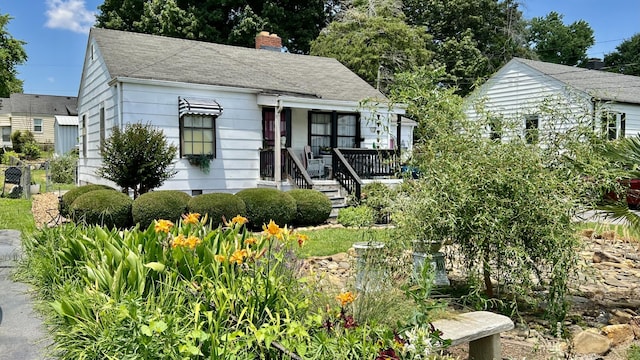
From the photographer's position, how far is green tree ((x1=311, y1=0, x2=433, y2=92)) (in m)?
22.7

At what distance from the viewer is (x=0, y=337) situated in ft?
10.1

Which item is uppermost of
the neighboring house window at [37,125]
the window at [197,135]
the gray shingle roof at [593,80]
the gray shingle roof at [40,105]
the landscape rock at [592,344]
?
the gray shingle roof at [40,105]

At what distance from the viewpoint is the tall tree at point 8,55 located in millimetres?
28812

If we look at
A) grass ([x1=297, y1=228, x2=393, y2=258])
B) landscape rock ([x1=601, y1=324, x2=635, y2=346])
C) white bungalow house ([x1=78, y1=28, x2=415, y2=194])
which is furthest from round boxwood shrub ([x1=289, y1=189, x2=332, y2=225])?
landscape rock ([x1=601, y1=324, x2=635, y2=346])

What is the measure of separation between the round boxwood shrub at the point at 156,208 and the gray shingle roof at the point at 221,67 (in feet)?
12.0

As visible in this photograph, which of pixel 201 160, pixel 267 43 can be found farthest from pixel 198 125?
pixel 267 43

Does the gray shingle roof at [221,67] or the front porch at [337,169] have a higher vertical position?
the gray shingle roof at [221,67]

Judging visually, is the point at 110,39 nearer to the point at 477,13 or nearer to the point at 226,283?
the point at 226,283

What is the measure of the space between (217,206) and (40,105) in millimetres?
39450

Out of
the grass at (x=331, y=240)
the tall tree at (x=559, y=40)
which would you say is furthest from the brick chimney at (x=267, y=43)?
the tall tree at (x=559, y=40)

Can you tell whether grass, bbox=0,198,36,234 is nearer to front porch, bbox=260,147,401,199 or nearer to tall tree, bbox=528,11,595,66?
front porch, bbox=260,147,401,199

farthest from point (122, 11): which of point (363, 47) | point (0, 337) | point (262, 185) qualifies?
point (0, 337)

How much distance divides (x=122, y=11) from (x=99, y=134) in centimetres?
1903

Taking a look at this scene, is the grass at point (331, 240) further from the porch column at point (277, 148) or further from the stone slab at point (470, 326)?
the stone slab at point (470, 326)
